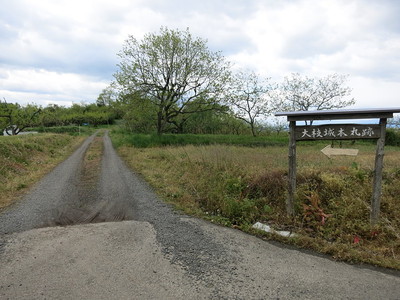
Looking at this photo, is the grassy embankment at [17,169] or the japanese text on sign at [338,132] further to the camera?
the grassy embankment at [17,169]

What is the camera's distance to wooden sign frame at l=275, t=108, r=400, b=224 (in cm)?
440

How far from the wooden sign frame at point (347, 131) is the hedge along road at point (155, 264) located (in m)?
1.58

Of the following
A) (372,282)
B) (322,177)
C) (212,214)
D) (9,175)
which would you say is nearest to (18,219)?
(212,214)

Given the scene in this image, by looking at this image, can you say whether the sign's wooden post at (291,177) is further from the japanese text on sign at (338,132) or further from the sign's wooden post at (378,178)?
the sign's wooden post at (378,178)

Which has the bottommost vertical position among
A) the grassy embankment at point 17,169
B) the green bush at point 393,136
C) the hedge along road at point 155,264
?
the green bush at point 393,136

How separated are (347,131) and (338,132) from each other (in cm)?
15

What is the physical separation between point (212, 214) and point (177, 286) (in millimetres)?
2674

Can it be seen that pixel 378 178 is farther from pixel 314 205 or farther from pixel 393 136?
pixel 393 136

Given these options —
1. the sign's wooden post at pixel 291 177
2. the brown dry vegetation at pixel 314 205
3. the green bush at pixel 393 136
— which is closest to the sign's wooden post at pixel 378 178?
the brown dry vegetation at pixel 314 205

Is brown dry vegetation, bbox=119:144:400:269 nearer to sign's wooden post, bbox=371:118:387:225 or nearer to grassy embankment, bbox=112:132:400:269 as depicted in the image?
grassy embankment, bbox=112:132:400:269

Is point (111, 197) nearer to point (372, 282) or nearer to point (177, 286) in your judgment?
point (177, 286)

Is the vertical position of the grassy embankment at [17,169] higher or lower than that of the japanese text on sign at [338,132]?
lower

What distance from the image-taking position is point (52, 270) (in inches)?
127

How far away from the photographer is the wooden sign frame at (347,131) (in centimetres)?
440
